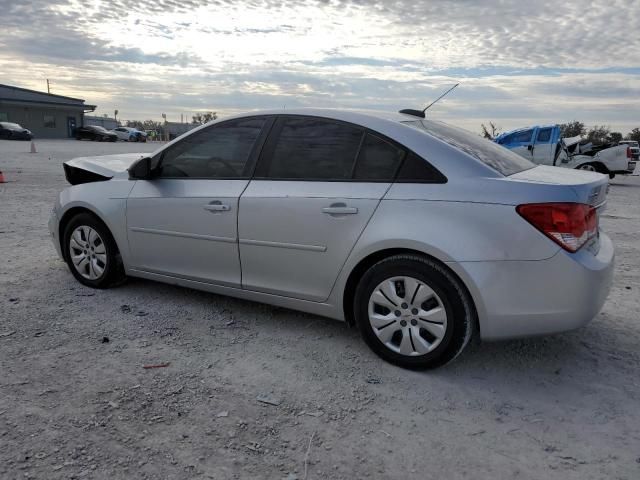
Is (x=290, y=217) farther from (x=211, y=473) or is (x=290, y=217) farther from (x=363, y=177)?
(x=211, y=473)

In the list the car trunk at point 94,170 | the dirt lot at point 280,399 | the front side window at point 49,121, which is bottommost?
the dirt lot at point 280,399

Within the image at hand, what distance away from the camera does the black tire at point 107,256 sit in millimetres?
4707

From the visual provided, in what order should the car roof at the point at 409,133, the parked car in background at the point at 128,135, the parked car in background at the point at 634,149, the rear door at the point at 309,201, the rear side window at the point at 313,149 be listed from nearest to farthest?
the car roof at the point at 409,133, the rear door at the point at 309,201, the rear side window at the point at 313,149, the parked car in background at the point at 634,149, the parked car in background at the point at 128,135

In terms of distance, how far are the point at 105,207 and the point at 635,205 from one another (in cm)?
1142

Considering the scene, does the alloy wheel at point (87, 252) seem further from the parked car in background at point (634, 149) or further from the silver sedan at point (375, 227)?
the parked car in background at point (634, 149)

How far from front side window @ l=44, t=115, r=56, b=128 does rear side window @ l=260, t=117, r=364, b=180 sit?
177 feet

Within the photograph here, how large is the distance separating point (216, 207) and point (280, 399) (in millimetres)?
1578

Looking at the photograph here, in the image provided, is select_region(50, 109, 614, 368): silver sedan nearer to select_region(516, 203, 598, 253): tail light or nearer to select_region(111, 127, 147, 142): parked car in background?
select_region(516, 203, 598, 253): tail light

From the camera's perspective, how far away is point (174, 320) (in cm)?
418

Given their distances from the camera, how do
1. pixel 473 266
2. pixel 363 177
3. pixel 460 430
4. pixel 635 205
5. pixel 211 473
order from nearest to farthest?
pixel 211 473 → pixel 460 430 → pixel 473 266 → pixel 363 177 → pixel 635 205

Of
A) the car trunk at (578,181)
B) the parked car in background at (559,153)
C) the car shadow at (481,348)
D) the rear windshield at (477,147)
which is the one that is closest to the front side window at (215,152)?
Result: the car shadow at (481,348)

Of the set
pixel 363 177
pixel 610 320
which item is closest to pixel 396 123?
pixel 363 177

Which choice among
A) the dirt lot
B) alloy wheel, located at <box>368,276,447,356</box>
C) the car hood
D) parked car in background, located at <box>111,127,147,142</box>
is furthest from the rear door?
parked car in background, located at <box>111,127,147,142</box>

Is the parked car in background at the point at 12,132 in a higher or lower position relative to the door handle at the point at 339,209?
higher
